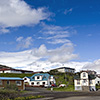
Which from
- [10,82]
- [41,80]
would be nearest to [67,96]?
[10,82]

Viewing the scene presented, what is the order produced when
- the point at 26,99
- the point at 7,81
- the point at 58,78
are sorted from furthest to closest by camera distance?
the point at 58,78 → the point at 7,81 → the point at 26,99

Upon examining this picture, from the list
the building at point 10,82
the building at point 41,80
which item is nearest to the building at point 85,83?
the building at point 10,82

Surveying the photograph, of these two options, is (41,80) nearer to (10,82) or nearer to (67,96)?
(10,82)

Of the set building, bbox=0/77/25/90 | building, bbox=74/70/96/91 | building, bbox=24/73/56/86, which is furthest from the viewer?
building, bbox=24/73/56/86

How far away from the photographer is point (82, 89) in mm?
58031

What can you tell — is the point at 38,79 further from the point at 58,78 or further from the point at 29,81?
the point at 58,78

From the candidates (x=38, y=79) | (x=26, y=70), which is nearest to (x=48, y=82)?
(x=38, y=79)

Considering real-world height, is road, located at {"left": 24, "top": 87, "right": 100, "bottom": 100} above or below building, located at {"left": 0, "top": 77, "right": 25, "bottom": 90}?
below

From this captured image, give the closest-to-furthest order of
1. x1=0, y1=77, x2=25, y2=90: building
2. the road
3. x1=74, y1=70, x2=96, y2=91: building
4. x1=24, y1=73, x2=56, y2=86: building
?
1. the road
2. x1=0, y1=77, x2=25, y2=90: building
3. x1=74, y1=70, x2=96, y2=91: building
4. x1=24, y1=73, x2=56, y2=86: building

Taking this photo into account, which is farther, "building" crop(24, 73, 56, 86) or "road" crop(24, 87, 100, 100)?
"building" crop(24, 73, 56, 86)

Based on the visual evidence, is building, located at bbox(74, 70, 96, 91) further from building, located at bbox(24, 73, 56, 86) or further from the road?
building, located at bbox(24, 73, 56, 86)

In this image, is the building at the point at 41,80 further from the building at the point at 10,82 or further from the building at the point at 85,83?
the building at the point at 10,82

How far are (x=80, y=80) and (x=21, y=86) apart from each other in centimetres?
1953

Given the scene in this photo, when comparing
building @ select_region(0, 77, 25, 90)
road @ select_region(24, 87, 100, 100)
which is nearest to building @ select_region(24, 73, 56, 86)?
building @ select_region(0, 77, 25, 90)
